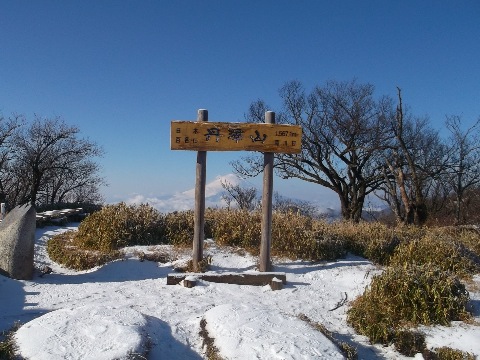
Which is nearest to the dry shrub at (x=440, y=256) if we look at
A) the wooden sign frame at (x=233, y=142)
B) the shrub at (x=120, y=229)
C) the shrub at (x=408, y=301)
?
the shrub at (x=408, y=301)

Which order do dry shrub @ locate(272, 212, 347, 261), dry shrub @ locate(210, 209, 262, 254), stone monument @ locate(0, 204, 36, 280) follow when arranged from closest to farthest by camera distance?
1. stone monument @ locate(0, 204, 36, 280)
2. dry shrub @ locate(272, 212, 347, 261)
3. dry shrub @ locate(210, 209, 262, 254)

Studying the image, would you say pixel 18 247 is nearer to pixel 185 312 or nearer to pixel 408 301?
pixel 185 312

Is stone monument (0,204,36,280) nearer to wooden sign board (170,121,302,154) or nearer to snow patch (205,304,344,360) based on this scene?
wooden sign board (170,121,302,154)

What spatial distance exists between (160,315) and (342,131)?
17064mm

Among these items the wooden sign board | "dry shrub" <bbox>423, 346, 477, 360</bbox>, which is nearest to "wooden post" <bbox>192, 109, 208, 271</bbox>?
the wooden sign board

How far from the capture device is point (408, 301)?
5.66 metres

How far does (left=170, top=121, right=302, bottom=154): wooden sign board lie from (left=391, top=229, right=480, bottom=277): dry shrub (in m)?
2.89

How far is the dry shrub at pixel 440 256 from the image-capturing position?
7.81 metres

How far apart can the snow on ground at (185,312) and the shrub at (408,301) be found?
0.20 m

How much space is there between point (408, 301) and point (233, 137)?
380cm

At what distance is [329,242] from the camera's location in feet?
28.7

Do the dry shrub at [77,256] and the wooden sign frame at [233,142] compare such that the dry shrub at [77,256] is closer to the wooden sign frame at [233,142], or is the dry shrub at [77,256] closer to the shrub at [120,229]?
the shrub at [120,229]

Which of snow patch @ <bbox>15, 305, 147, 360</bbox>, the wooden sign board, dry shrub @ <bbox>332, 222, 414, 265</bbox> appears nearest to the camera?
snow patch @ <bbox>15, 305, 147, 360</bbox>

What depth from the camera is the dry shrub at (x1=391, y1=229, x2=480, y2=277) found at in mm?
7809
